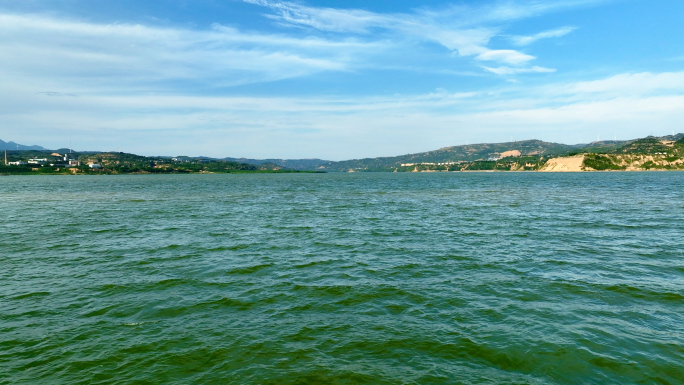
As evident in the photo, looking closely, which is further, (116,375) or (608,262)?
(608,262)

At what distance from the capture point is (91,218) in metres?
49.6

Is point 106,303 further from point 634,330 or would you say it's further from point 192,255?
point 634,330

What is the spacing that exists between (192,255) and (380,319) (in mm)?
17575

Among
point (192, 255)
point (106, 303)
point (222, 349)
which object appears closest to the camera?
point (222, 349)

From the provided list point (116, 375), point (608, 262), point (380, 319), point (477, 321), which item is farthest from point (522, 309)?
point (116, 375)

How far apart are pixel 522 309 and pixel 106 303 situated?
19.6 m

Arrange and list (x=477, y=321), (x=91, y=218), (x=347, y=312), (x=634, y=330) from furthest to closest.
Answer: (x=91, y=218)
(x=347, y=312)
(x=477, y=321)
(x=634, y=330)

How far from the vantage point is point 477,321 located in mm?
15398

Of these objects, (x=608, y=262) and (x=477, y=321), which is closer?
(x=477, y=321)

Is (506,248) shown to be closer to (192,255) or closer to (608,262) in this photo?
(608,262)

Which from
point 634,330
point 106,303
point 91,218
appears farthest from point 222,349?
point 91,218

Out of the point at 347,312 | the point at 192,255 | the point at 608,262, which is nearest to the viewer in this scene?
the point at 347,312

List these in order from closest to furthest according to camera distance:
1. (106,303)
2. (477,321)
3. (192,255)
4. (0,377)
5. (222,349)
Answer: (0,377) < (222,349) < (477,321) < (106,303) < (192,255)

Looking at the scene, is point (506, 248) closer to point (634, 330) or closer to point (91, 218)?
point (634, 330)
